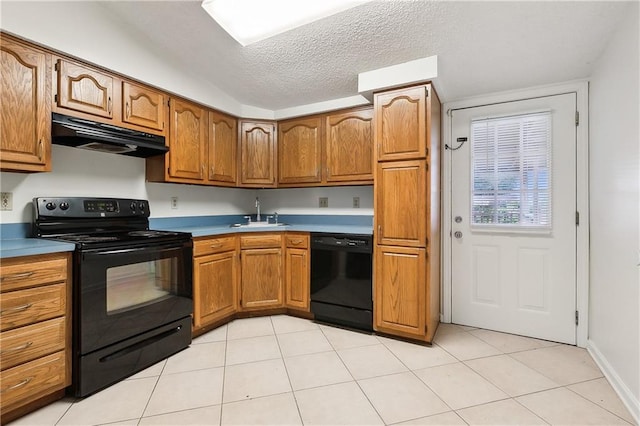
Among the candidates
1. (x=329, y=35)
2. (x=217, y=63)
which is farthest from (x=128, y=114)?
(x=329, y=35)

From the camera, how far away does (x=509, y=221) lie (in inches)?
103

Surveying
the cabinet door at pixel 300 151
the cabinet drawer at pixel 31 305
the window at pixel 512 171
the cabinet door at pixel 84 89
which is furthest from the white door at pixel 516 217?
the cabinet drawer at pixel 31 305

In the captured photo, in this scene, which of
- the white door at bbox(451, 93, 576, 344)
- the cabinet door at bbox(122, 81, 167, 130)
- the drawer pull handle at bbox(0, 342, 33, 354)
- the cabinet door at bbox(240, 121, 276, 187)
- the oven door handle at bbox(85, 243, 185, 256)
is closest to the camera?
the drawer pull handle at bbox(0, 342, 33, 354)

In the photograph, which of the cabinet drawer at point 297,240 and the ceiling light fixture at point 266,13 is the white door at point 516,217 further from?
the ceiling light fixture at point 266,13

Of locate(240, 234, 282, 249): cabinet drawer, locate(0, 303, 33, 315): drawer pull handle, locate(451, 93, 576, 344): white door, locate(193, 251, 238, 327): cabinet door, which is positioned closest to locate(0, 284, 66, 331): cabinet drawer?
locate(0, 303, 33, 315): drawer pull handle

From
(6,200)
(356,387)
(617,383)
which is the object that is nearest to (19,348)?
(6,200)

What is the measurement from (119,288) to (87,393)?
59 cm

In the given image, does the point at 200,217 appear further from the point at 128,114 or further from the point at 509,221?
the point at 509,221

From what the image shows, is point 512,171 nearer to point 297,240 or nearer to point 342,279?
point 342,279

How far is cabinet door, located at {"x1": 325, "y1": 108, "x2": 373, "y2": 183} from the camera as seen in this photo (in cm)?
283

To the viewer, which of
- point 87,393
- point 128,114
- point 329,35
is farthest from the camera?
point 128,114

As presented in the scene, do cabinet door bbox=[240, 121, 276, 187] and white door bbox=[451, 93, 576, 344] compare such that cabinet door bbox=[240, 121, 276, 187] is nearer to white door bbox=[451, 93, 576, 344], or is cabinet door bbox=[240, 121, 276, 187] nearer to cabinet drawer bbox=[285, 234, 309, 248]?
cabinet drawer bbox=[285, 234, 309, 248]

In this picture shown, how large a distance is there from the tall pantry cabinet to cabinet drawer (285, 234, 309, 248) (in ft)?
2.34

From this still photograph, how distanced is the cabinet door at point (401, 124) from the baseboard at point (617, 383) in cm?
182
